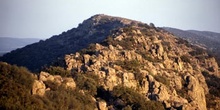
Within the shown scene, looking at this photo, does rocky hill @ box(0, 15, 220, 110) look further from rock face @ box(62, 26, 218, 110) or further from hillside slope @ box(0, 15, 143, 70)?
hillside slope @ box(0, 15, 143, 70)

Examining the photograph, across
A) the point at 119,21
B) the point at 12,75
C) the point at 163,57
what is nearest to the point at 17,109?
the point at 12,75

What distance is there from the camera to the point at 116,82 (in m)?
64.0

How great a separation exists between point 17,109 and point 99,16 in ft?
505

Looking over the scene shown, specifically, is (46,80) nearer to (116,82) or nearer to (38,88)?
(38,88)

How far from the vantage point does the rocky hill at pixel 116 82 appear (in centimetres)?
4872

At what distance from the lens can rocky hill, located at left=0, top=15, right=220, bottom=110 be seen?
48719 millimetres

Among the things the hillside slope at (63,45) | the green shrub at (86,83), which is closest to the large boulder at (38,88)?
the green shrub at (86,83)

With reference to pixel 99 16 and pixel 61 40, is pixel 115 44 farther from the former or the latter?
pixel 99 16

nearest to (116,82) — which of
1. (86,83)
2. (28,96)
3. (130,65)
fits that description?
(86,83)

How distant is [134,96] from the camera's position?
60.5m

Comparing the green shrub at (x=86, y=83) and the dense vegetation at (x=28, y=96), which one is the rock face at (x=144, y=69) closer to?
the green shrub at (x=86, y=83)

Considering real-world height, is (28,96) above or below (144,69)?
above

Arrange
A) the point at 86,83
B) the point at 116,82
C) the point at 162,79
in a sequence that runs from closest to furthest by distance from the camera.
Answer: the point at 86,83 → the point at 116,82 → the point at 162,79

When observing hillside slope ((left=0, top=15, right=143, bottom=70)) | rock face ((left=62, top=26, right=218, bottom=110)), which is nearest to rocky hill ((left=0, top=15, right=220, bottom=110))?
rock face ((left=62, top=26, right=218, bottom=110))
